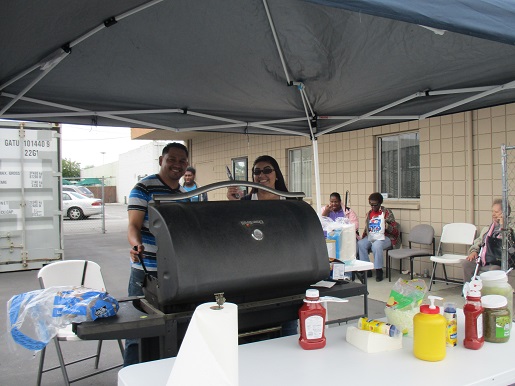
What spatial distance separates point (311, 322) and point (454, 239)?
16.5 ft

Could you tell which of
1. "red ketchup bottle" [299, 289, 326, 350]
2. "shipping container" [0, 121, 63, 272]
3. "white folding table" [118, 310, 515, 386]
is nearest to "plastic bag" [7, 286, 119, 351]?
"white folding table" [118, 310, 515, 386]

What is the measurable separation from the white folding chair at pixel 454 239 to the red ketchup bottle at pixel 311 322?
15.4 ft

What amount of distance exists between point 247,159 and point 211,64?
8495 millimetres

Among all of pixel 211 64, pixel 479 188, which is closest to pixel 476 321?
pixel 211 64

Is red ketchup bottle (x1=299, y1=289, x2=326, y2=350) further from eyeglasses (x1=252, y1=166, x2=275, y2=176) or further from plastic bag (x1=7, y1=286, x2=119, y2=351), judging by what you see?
eyeglasses (x1=252, y1=166, x2=275, y2=176)

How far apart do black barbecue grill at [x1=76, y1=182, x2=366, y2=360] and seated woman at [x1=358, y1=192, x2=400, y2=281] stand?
5.14 m

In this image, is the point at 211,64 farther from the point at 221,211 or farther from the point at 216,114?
the point at 221,211

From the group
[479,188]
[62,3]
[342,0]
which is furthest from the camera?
[479,188]

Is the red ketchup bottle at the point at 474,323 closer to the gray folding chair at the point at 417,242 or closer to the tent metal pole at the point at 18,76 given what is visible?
the tent metal pole at the point at 18,76

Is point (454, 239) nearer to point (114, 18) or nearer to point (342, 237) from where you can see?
point (342, 237)

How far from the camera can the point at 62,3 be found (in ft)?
5.71

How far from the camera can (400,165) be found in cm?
705

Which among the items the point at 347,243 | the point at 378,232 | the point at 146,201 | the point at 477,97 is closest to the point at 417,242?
the point at 378,232

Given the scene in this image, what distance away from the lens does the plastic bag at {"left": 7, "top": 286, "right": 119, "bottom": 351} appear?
1.45 m
